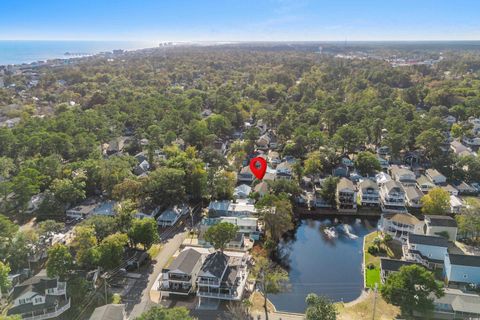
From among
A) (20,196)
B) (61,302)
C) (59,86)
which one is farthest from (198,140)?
(59,86)

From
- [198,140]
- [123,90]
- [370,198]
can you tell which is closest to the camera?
[370,198]

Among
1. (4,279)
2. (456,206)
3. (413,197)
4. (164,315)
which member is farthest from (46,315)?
(456,206)

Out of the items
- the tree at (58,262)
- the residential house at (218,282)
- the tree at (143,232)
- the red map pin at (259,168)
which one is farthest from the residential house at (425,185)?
the tree at (58,262)

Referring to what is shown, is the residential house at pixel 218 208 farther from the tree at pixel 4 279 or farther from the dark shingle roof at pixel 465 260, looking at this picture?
the dark shingle roof at pixel 465 260

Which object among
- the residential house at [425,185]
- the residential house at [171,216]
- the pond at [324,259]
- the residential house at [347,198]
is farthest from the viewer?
the residential house at [425,185]

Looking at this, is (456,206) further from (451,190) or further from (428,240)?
(428,240)

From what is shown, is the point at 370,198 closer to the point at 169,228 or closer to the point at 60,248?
the point at 169,228

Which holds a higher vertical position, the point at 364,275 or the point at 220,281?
the point at 220,281
